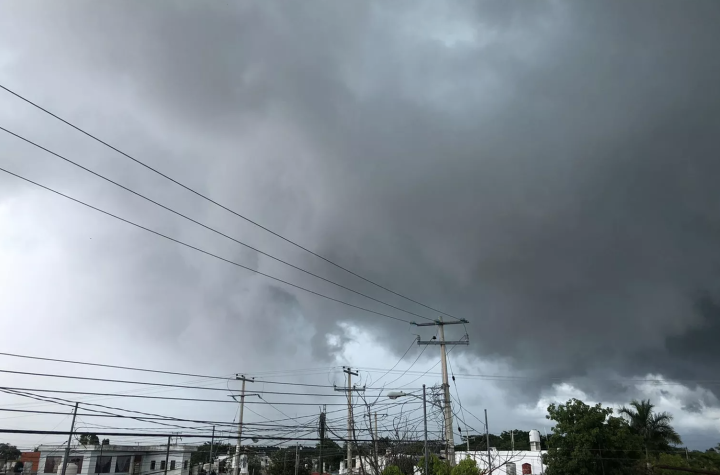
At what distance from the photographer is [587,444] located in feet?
138

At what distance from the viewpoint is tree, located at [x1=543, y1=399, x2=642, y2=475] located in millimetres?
42000

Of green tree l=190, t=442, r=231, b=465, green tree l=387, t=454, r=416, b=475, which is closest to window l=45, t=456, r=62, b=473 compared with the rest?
green tree l=190, t=442, r=231, b=465

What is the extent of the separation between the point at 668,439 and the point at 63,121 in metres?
77.5

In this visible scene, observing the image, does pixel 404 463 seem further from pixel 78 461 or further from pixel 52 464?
pixel 52 464

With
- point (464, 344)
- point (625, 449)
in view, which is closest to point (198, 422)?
point (464, 344)

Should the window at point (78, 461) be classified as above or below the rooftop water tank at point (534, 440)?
below

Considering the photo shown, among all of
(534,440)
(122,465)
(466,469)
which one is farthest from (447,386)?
(122,465)

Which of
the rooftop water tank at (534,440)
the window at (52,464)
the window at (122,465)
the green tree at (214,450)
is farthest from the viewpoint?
the rooftop water tank at (534,440)

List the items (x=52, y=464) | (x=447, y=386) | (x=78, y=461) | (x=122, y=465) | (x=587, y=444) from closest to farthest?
(x=447, y=386) < (x=587, y=444) < (x=78, y=461) < (x=52, y=464) < (x=122, y=465)

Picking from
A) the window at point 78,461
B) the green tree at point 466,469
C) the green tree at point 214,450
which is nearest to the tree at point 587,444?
the green tree at point 466,469

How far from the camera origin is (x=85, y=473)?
54.4 metres

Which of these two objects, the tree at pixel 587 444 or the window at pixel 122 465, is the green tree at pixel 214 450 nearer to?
the window at pixel 122 465

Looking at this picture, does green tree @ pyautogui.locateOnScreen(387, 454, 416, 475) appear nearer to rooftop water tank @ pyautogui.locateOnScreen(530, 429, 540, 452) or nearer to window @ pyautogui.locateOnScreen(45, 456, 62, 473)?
rooftop water tank @ pyautogui.locateOnScreen(530, 429, 540, 452)

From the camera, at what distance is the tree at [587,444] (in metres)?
42.0
